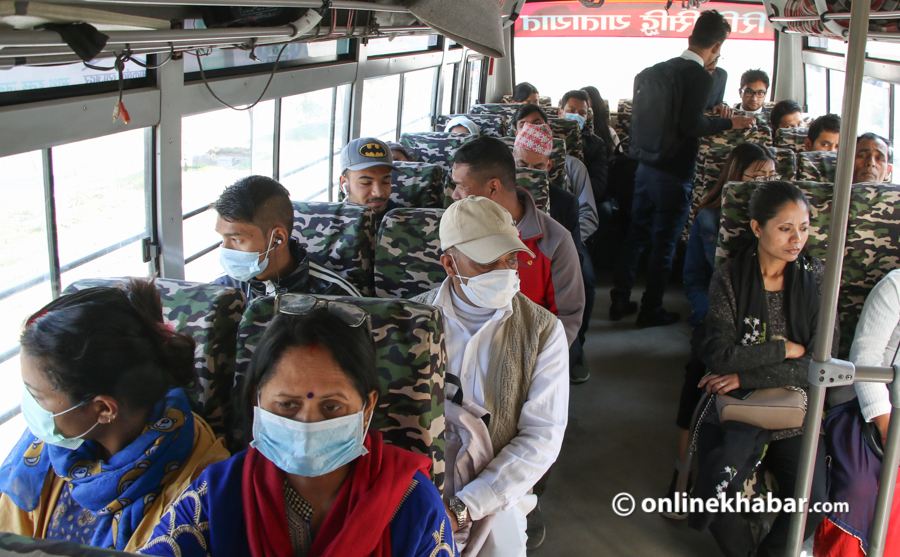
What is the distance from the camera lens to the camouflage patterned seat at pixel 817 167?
4414 mm

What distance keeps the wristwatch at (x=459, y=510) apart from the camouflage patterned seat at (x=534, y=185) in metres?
1.94

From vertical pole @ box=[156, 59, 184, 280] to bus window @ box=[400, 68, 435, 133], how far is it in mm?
4042

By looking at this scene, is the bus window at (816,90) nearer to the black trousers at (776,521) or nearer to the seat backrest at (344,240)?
the black trousers at (776,521)

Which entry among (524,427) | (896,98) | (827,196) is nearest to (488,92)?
(896,98)

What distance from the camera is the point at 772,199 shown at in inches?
105

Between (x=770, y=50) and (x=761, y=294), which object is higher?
(x=770, y=50)

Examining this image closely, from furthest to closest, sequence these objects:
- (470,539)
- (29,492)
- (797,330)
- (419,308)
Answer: (797,330) < (470,539) < (419,308) < (29,492)

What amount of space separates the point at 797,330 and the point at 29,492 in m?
2.65

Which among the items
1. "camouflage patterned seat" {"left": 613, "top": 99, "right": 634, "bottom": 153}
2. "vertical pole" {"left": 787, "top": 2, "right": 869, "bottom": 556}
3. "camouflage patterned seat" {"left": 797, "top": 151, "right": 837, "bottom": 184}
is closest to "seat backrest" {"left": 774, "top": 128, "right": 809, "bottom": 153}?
"camouflage patterned seat" {"left": 797, "top": 151, "right": 837, "bottom": 184}

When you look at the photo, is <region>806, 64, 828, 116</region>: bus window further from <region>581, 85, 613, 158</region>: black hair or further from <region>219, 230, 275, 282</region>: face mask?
<region>219, 230, 275, 282</region>: face mask

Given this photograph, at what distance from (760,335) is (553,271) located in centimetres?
88

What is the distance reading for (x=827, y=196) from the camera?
2893 millimetres

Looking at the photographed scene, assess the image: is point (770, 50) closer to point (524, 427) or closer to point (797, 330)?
point (797, 330)

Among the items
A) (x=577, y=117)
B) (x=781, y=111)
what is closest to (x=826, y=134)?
(x=781, y=111)
